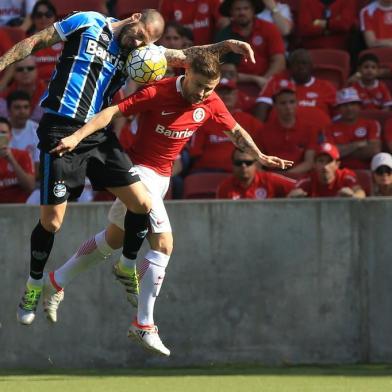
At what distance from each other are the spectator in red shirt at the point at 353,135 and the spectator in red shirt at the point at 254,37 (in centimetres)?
135

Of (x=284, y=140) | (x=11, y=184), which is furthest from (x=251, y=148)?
(x=11, y=184)

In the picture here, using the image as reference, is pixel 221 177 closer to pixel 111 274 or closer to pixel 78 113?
pixel 111 274

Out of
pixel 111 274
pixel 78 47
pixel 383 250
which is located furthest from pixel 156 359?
pixel 78 47

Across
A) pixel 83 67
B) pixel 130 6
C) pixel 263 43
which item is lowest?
pixel 263 43

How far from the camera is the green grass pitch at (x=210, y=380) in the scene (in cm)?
926

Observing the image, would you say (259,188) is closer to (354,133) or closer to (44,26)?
(354,133)

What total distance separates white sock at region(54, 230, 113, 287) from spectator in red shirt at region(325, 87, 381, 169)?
3684 millimetres

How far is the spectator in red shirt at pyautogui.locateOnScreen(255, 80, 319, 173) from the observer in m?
12.6

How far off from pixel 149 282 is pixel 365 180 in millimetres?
3414

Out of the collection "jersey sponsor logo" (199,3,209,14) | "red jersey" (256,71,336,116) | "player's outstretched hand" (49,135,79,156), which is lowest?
"red jersey" (256,71,336,116)

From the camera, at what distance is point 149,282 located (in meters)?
9.38

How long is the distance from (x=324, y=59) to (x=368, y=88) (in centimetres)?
81

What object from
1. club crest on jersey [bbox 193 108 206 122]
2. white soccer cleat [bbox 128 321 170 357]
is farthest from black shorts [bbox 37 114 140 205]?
white soccer cleat [bbox 128 321 170 357]

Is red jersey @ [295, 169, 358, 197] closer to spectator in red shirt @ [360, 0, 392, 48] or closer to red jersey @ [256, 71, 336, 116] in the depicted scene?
red jersey @ [256, 71, 336, 116]
